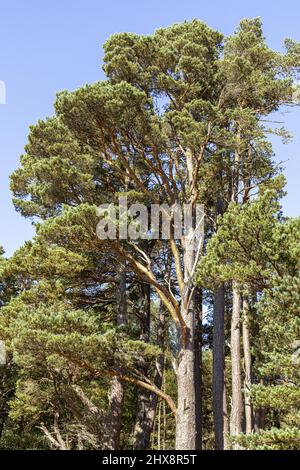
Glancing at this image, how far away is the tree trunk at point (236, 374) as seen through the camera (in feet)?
30.5

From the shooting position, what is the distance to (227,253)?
263 inches

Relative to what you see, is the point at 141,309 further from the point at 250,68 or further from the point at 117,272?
the point at 250,68

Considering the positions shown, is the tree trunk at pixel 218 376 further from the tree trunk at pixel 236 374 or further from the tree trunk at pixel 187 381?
the tree trunk at pixel 187 381

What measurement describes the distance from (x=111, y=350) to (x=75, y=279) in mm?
2517

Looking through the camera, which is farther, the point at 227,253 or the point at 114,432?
the point at 114,432

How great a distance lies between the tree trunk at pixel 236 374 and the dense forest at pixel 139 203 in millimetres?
27

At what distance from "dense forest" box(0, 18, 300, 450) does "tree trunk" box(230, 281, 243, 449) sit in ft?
0.09

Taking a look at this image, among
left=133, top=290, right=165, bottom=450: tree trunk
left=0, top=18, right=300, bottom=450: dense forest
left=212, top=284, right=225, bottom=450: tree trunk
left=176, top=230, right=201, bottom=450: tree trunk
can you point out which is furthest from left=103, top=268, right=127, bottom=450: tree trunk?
left=212, top=284, right=225, bottom=450: tree trunk

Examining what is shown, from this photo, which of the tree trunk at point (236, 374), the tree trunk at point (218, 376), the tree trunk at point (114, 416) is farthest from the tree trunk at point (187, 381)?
the tree trunk at point (114, 416)

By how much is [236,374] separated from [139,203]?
4.74 meters

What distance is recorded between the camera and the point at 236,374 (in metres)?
9.95

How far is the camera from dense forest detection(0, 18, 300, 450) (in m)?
8.83

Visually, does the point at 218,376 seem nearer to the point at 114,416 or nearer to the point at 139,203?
the point at 114,416
